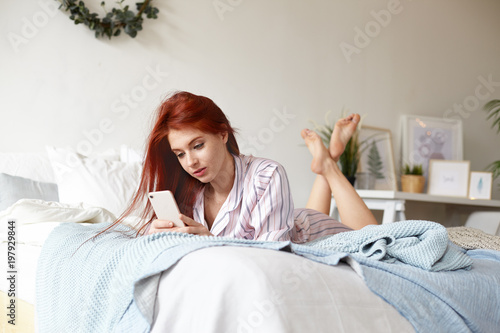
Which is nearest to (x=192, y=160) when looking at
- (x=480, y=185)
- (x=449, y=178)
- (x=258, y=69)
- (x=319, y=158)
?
(x=319, y=158)

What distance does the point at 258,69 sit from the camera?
3.44 m

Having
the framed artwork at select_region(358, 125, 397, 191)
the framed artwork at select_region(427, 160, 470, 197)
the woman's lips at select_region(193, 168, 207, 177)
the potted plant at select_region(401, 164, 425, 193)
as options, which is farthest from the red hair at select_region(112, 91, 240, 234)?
the framed artwork at select_region(427, 160, 470, 197)

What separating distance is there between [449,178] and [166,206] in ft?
9.89

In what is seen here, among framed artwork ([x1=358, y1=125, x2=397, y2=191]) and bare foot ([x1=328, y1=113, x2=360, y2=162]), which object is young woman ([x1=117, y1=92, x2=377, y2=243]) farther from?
framed artwork ([x1=358, y1=125, x2=397, y2=191])

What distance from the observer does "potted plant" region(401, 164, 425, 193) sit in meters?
3.88

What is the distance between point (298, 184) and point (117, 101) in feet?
4.46

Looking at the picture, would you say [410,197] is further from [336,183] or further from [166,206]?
[166,206]

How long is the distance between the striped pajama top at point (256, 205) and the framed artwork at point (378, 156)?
2134 mm

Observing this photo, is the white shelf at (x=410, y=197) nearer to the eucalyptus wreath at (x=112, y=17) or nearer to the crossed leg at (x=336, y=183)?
the crossed leg at (x=336, y=183)

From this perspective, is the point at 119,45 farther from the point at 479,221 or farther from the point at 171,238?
the point at 479,221

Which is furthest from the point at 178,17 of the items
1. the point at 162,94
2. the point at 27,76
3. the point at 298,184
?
the point at 298,184

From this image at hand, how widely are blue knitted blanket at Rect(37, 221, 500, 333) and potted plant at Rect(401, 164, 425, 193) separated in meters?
2.43

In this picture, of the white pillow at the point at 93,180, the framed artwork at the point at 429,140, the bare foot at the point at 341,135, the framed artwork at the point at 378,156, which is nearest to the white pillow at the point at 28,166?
the white pillow at the point at 93,180

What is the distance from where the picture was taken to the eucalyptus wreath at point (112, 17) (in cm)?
273
